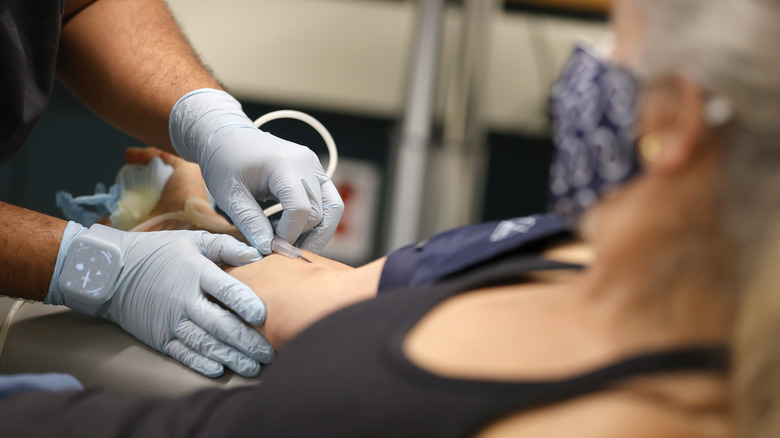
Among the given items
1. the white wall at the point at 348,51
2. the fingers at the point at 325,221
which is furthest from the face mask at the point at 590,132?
the white wall at the point at 348,51

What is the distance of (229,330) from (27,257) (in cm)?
38

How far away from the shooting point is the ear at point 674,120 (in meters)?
0.50

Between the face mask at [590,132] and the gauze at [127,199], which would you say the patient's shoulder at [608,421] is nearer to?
the face mask at [590,132]

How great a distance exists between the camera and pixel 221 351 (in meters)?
1.01

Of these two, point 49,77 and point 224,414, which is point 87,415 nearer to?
point 224,414

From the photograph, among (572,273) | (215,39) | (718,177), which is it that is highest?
(215,39)

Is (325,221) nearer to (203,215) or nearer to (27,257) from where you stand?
(203,215)

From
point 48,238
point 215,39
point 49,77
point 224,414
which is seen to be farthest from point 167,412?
point 215,39

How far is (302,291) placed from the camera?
39.8 inches

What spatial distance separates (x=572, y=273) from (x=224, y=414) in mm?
405

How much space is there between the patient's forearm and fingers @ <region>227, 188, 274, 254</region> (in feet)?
0.24

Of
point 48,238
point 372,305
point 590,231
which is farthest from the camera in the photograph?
point 48,238

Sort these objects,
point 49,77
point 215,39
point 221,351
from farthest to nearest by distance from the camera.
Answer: point 215,39
point 49,77
point 221,351

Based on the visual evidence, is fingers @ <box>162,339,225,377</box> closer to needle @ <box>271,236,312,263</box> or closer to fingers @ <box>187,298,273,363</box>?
fingers @ <box>187,298,273,363</box>
